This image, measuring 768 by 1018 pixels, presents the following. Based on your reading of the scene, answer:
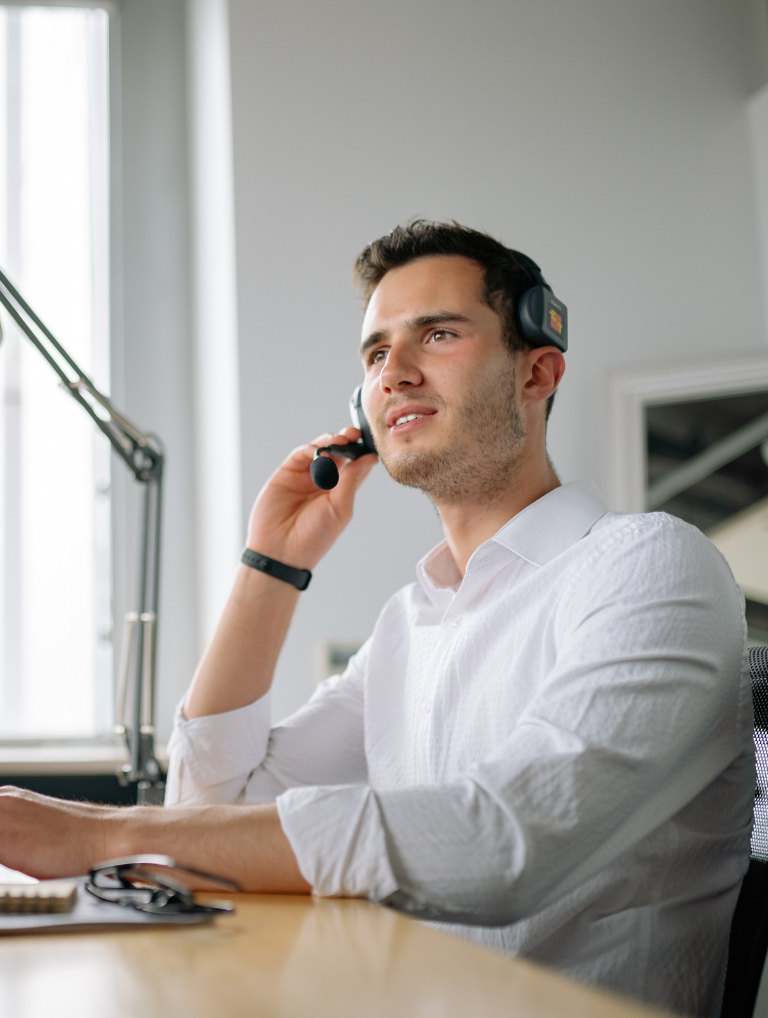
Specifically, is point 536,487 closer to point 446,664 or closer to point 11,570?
point 446,664

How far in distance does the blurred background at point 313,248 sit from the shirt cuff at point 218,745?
32.8 inches

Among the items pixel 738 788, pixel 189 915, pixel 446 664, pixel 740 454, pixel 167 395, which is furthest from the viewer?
pixel 167 395

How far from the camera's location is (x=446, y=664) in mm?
1105

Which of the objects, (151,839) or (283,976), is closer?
(283,976)

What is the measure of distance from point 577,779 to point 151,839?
35cm

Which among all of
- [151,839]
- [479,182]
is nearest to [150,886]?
[151,839]

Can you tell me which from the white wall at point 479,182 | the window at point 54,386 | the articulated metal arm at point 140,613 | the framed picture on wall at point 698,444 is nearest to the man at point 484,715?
the articulated metal arm at point 140,613

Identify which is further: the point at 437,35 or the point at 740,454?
the point at 437,35

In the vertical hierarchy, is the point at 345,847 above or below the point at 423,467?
below

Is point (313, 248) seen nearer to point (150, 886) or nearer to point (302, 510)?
point (302, 510)

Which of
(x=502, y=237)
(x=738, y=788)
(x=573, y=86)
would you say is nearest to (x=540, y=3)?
(x=573, y=86)

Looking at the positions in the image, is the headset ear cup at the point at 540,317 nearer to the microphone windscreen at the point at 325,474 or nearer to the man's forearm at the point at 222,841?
the microphone windscreen at the point at 325,474

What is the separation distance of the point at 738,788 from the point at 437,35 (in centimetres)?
211

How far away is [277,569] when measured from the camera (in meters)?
1.39
